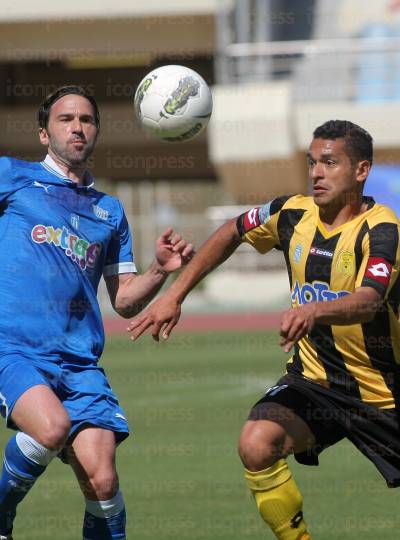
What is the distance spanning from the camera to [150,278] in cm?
566

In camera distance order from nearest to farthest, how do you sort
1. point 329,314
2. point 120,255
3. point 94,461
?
point 329,314 → point 94,461 → point 120,255

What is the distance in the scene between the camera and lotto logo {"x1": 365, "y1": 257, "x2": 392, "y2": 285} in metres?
5.04

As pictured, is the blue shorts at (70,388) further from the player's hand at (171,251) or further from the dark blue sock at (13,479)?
the player's hand at (171,251)

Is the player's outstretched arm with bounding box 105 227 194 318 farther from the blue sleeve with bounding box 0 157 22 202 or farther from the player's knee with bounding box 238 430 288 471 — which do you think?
the player's knee with bounding box 238 430 288 471

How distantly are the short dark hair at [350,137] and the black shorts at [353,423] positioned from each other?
1.11m

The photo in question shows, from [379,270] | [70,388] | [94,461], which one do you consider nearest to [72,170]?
[70,388]

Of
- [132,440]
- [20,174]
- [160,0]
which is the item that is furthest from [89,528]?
[160,0]

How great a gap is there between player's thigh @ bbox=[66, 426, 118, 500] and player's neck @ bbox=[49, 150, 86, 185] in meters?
1.26

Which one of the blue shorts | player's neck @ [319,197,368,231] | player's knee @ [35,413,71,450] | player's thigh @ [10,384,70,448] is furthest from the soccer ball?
player's knee @ [35,413,71,450]

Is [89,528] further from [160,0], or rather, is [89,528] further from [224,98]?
[160,0]

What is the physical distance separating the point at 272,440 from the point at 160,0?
23.7m

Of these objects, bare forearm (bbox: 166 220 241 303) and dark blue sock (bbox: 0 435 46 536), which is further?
bare forearm (bbox: 166 220 241 303)

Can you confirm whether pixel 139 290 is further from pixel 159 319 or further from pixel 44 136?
pixel 44 136

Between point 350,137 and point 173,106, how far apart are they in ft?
3.59
